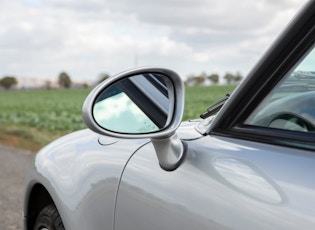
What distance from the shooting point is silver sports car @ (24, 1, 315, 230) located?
149cm

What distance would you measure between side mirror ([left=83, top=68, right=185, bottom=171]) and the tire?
2.39 feet

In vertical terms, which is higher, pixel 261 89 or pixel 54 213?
pixel 261 89

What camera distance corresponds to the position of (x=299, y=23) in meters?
1.55

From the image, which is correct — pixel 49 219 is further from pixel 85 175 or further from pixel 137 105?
pixel 137 105

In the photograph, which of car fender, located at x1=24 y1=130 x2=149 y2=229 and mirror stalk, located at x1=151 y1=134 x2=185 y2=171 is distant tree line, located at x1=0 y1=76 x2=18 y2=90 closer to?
car fender, located at x1=24 y1=130 x2=149 y2=229

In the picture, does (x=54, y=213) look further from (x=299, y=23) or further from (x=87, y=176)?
(x=299, y=23)

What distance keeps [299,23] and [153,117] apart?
86 centimetres

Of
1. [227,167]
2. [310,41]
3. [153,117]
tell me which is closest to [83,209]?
[153,117]

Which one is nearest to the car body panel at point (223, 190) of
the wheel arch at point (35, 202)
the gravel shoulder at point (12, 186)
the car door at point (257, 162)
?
the car door at point (257, 162)

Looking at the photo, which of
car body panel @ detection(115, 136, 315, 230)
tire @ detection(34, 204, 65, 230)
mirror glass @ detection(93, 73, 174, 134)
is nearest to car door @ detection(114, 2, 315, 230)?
car body panel @ detection(115, 136, 315, 230)

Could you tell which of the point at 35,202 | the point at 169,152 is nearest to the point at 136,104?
the point at 169,152

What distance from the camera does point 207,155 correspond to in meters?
1.79

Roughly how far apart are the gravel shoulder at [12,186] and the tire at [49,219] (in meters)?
0.79

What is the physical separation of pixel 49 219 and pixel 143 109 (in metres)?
0.91
